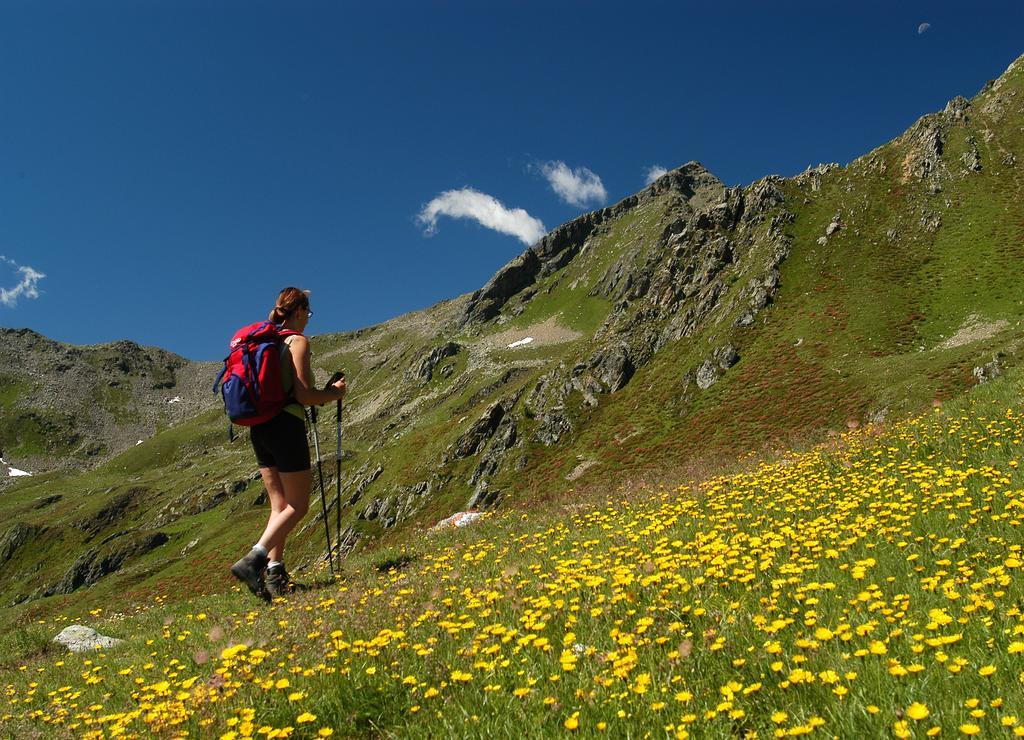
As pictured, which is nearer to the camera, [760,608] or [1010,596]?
[1010,596]

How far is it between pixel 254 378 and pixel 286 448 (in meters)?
1.17

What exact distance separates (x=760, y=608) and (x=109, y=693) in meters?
6.42

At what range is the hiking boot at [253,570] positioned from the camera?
8.59m

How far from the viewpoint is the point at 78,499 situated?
604 feet

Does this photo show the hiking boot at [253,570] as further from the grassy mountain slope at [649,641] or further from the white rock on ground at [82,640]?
the white rock on ground at [82,640]

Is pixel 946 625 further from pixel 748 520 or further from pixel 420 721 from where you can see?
pixel 748 520

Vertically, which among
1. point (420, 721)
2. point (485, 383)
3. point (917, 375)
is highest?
point (485, 383)

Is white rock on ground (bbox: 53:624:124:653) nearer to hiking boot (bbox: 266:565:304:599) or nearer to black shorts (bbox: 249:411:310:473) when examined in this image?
hiking boot (bbox: 266:565:304:599)

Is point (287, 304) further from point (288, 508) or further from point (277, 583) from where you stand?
point (277, 583)

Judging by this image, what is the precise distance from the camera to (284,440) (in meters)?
8.55

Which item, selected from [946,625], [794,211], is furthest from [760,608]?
[794,211]

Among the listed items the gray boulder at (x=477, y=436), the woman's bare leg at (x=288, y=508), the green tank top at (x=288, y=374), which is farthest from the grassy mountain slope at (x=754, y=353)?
the green tank top at (x=288, y=374)

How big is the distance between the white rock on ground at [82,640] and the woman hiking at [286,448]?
8.87 feet

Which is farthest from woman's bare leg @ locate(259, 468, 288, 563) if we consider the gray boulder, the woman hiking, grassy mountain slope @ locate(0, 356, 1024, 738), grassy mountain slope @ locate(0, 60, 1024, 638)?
the gray boulder
